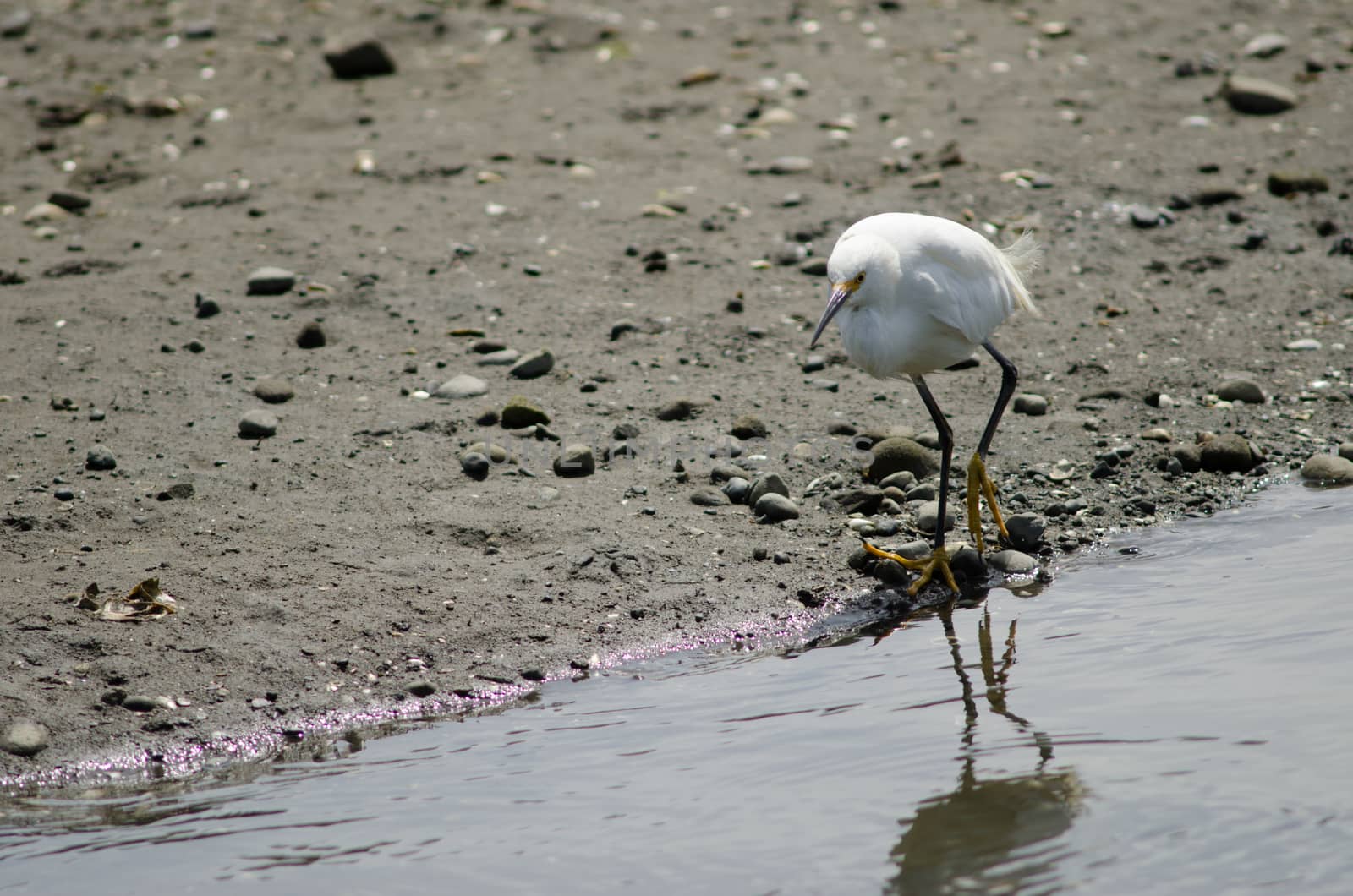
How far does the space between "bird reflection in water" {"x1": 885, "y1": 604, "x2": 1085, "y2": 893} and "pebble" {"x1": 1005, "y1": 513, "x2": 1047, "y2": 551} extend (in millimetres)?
1425

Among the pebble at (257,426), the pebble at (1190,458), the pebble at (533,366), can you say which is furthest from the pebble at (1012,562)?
the pebble at (257,426)

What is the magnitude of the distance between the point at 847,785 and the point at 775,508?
187 centimetres

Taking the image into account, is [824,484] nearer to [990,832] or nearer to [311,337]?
[990,832]

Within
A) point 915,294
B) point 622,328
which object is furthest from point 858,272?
point 622,328

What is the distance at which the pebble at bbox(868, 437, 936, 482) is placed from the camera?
6.07m

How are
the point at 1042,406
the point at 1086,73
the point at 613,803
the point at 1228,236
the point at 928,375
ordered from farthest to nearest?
1. the point at 1086,73
2. the point at 1228,236
3. the point at 928,375
4. the point at 1042,406
5. the point at 613,803

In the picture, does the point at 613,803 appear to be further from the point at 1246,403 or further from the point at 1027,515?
the point at 1246,403

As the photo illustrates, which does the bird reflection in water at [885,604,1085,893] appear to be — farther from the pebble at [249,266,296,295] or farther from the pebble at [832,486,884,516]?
the pebble at [249,266,296,295]

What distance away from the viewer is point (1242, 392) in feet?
22.1

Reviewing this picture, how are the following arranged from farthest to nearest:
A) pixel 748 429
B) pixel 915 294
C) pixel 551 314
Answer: pixel 551 314 < pixel 748 429 < pixel 915 294

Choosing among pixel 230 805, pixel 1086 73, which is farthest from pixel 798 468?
pixel 1086 73

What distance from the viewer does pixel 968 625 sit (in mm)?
5016

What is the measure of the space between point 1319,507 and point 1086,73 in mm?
6499

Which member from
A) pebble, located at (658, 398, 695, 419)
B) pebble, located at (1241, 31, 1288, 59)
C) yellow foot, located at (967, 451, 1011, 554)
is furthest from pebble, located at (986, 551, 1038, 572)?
pebble, located at (1241, 31, 1288, 59)
